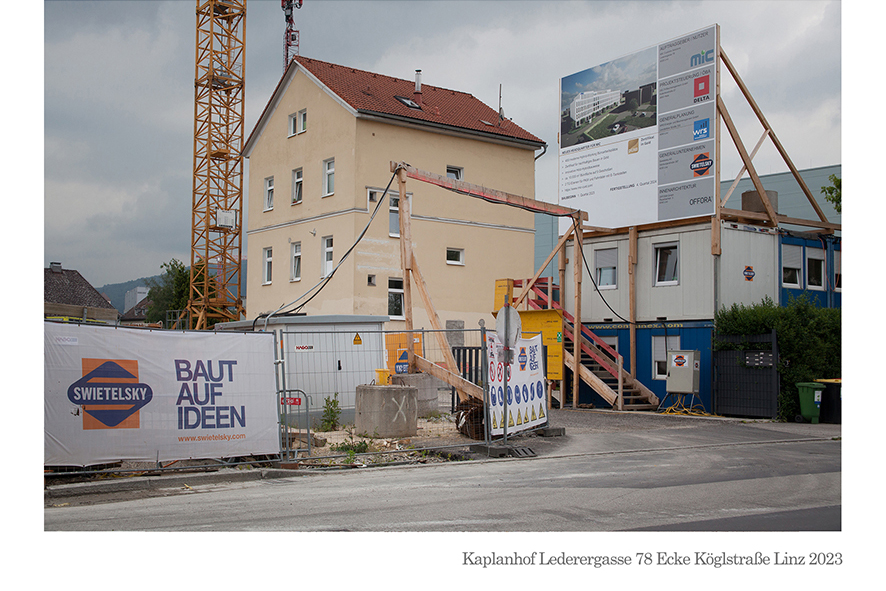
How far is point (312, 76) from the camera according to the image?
34.4 meters

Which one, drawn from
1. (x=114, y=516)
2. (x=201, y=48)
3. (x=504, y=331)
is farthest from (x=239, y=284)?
(x=114, y=516)

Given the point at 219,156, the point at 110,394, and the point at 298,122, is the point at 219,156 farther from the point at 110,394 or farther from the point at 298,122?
the point at 110,394

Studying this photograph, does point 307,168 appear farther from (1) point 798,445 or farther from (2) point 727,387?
(1) point 798,445

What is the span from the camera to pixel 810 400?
1956cm

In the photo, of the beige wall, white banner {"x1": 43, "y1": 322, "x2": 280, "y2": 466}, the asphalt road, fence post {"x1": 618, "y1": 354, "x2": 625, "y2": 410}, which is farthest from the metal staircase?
white banner {"x1": 43, "y1": 322, "x2": 280, "y2": 466}

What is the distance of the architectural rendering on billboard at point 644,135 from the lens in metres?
22.2

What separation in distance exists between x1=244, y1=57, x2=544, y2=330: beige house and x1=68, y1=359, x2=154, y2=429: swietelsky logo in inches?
800

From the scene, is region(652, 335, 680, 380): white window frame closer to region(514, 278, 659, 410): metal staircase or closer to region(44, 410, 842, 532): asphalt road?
region(514, 278, 659, 410): metal staircase

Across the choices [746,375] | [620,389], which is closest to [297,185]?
[620,389]

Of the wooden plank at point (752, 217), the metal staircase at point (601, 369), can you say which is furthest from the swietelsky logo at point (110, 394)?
the wooden plank at point (752, 217)

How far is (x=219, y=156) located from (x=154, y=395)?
49.0 meters

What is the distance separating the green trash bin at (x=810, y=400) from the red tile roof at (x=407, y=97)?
63.2 feet

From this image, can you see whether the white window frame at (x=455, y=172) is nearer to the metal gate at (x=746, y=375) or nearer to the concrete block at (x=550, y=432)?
the metal gate at (x=746, y=375)

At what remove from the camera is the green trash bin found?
1947 centimetres
